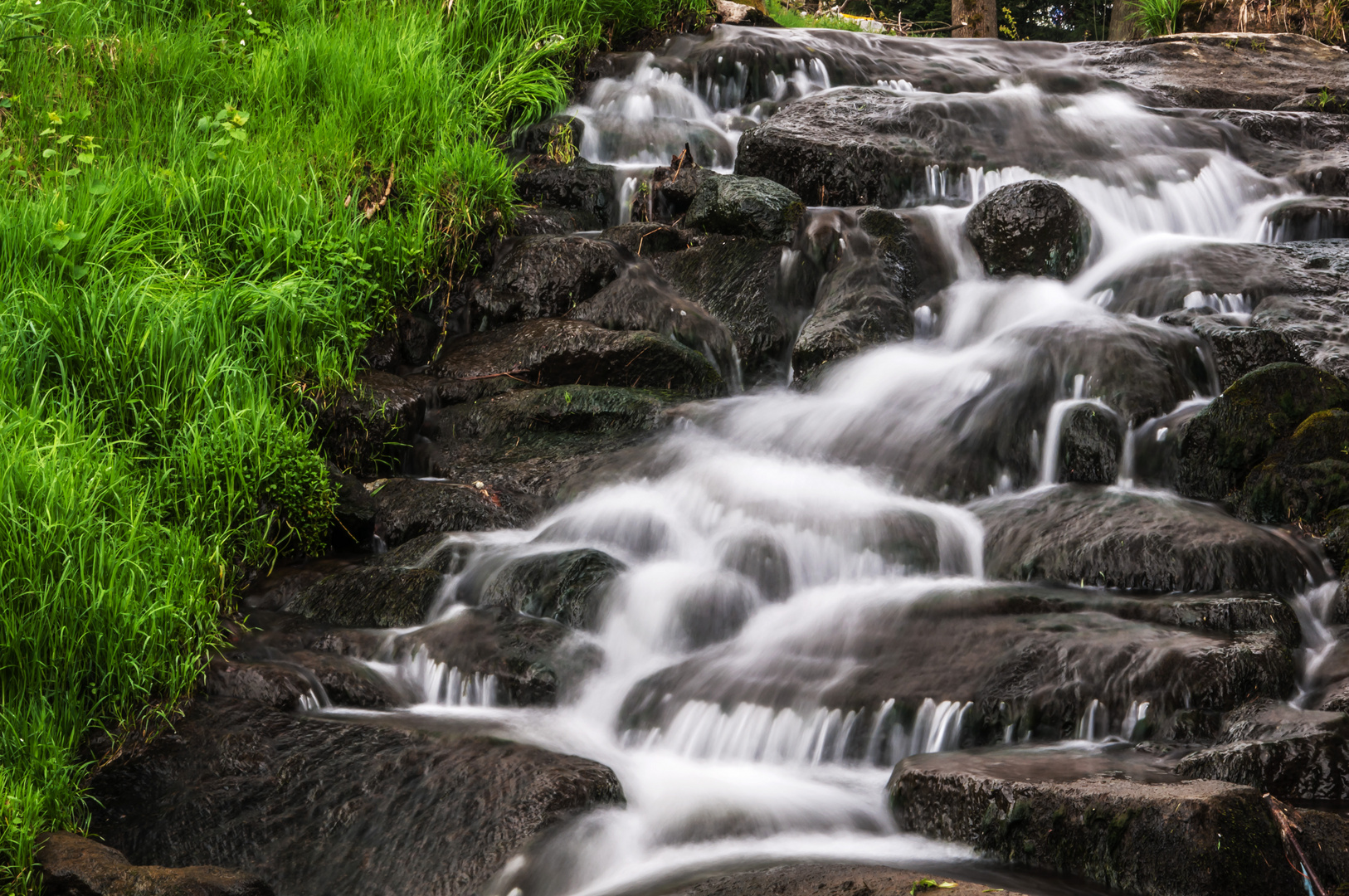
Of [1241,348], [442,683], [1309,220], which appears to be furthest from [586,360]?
[1309,220]

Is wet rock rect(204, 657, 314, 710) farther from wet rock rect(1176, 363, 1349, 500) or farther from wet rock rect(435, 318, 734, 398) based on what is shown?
wet rock rect(1176, 363, 1349, 500)

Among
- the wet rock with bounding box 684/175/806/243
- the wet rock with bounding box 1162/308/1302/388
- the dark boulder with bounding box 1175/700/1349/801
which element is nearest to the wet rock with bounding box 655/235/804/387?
the wet rock with bounding box 684/175/806/243

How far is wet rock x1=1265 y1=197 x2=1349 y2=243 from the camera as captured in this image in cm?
621

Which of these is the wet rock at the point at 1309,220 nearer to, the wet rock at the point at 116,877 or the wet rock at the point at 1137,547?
the wet rock at the point at 1137,547

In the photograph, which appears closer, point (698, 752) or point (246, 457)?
point (698, 752)

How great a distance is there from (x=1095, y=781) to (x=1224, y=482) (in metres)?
2.16

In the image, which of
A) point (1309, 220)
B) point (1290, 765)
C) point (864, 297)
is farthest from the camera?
point (1309, 220)

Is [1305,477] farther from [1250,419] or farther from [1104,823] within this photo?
[1104,823]

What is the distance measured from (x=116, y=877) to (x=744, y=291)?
443 cm

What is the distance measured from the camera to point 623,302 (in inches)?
227

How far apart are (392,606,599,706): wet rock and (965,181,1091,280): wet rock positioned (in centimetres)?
377

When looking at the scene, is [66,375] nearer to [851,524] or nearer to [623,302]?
[623,302]

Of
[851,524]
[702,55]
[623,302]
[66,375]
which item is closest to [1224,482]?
[851,524]

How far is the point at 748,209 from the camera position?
6.25 metres
